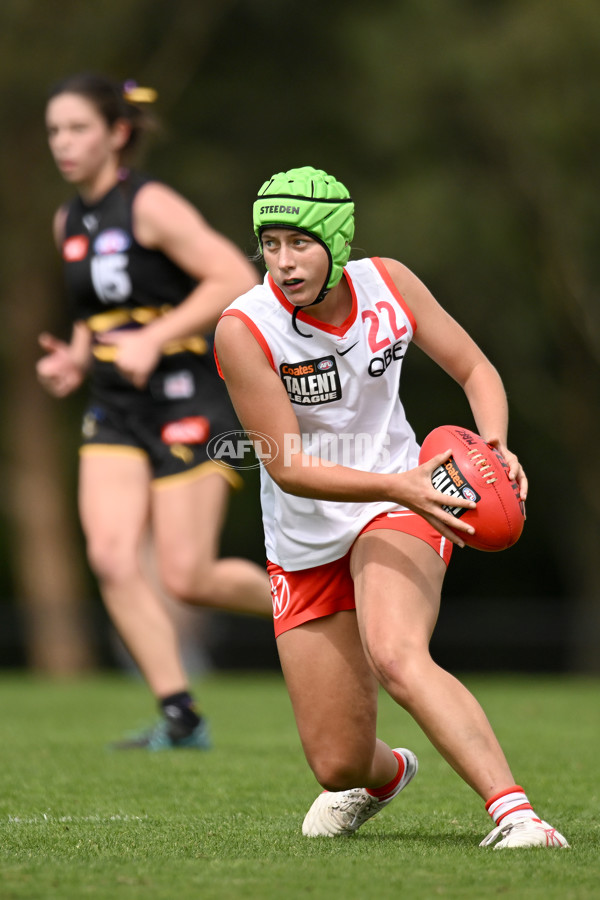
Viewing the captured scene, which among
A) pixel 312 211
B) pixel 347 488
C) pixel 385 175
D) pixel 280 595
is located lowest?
pixel 280 595

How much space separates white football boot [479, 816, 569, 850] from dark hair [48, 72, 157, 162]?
416 centimetres

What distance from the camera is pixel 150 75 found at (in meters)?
18.2

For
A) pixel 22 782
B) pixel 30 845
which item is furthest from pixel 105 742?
pixel 30 845

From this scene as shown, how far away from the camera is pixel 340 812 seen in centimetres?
406

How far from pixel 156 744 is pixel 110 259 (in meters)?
2.28

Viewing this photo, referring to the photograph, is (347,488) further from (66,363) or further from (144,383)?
(66,363)

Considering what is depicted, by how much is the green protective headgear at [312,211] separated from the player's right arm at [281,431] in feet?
0.92

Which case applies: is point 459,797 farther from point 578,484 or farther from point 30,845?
point 578,484

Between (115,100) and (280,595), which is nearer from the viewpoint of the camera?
(280,595)

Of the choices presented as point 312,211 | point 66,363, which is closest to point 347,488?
point 312,211

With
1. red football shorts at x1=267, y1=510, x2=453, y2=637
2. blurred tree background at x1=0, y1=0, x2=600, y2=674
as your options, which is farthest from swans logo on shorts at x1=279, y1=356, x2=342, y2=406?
blurred tree background at x1=0, y1=0, x2=600, y2=674

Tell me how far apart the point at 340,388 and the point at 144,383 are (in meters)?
2.24

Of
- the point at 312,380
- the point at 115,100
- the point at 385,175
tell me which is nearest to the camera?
the point at 312,380

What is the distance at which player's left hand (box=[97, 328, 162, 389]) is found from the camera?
579 cm
